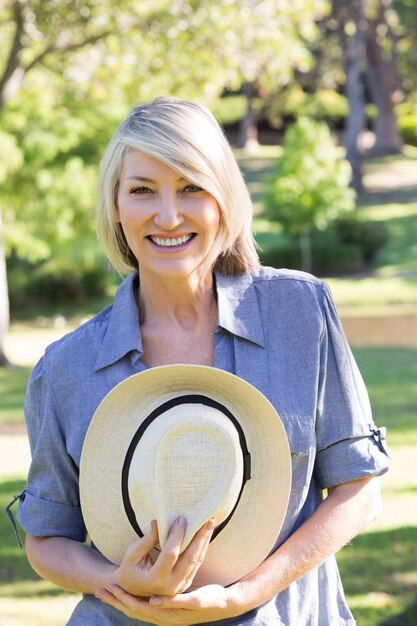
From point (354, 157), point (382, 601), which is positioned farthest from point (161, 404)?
point (354, 157)

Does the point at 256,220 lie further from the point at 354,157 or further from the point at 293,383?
the point at 293,383

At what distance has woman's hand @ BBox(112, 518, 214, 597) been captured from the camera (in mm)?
2164

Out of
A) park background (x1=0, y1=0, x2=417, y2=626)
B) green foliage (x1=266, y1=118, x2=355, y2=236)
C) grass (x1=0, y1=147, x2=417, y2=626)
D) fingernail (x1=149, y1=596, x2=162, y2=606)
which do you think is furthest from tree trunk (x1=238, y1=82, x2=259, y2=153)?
fingernail (x1=149, y1=596, x2=162, y2=606)

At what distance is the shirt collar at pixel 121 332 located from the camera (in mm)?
2484

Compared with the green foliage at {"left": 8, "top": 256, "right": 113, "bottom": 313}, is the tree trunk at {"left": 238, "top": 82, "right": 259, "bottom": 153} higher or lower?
higher

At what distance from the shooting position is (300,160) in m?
32.9

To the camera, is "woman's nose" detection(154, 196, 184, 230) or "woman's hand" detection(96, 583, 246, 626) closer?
"woman's hand" detection(96, 583, 246, 626)

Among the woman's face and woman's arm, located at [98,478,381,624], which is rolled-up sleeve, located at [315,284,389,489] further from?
the woman's face

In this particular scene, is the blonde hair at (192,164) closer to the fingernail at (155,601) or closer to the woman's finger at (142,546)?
the woman's finger at (142,546)

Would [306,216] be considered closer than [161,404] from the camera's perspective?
No

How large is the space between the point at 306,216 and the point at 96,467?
101 ft

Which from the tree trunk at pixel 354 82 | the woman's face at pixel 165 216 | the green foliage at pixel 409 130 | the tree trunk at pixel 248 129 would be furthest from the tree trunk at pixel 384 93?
the woman's face at pixel 165 216

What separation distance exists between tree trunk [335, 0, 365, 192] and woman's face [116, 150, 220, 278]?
128 ft

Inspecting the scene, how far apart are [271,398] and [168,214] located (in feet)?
1.46
